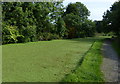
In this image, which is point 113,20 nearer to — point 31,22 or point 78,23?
point 31,22

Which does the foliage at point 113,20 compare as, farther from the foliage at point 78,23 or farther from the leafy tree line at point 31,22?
the leafy tree line at point 31,22

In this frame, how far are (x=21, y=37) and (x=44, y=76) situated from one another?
12.1m

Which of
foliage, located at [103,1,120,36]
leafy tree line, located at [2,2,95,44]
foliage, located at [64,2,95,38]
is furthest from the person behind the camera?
foliage, located at [64,2,95,38]

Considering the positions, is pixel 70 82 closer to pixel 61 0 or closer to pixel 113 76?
pixel 113 76

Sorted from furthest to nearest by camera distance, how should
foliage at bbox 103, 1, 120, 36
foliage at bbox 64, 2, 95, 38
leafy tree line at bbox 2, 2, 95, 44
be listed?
foliage at bbox 64, 2, 95, 38 → foliage at bbox 103, 1, 120, 36 → leafy tree line at bbox 2, 2, 95, 44

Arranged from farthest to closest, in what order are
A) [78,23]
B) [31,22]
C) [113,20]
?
[78,23], [113,20], [31,22]

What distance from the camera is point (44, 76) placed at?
3.83 meters

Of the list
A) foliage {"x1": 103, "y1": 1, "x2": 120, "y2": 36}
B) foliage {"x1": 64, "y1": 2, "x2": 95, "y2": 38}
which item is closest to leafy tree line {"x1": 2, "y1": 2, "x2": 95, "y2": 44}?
foliage {"x1": 64, "y1": 2, "x2": 95, "y2": 38}

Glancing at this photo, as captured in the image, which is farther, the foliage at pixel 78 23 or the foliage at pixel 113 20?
the foliage at pixel 78 23

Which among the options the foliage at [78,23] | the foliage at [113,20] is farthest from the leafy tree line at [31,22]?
the foliage at [113,20]

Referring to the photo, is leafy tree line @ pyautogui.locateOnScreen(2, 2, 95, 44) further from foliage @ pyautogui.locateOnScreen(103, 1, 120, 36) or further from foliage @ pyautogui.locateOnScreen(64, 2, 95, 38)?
foliage @ pyautogui.locateOnScreen(103, 1, 120, 36)

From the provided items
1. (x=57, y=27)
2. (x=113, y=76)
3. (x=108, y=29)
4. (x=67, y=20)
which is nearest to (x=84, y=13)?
(x=67, y=20)

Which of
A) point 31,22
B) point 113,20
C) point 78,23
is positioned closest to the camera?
point 31,22

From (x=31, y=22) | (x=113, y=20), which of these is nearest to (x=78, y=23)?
(x=113, y=20)
